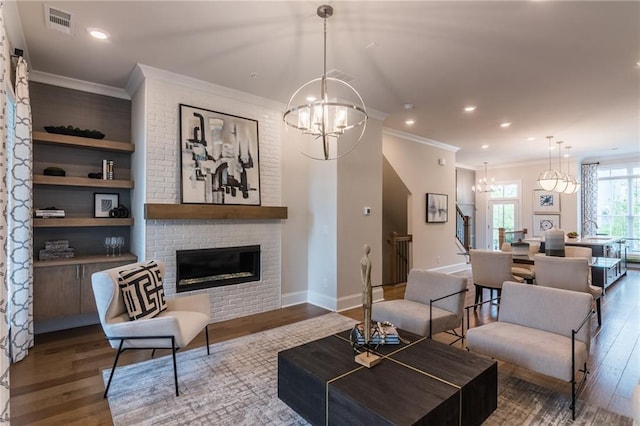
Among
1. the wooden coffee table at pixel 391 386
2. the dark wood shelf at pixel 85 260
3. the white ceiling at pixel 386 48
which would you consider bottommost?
the wooden coffee table at pixel 391 386

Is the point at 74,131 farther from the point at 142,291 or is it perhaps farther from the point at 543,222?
the point at 543,222

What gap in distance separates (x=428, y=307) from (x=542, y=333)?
994 mm

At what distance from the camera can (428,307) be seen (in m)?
3.38

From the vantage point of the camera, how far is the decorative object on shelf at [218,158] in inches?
159

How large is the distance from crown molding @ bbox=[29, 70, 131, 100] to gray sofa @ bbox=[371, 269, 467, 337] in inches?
168

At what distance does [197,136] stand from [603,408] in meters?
4.62

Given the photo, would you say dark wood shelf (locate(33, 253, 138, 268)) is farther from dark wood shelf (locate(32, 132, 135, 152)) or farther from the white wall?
the white wall

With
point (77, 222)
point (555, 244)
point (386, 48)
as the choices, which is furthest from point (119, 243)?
point (555, 244)

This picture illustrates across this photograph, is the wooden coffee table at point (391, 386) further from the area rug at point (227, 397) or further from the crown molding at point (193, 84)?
the crown molding at point (193, 84)

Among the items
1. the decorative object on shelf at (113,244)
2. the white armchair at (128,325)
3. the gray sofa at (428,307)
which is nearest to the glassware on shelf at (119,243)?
the decorative object on shelf at (113,244)

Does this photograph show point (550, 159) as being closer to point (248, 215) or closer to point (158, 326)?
point (248, 215)

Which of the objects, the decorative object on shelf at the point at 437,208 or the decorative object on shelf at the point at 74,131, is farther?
the decorative object on shelf at the point at 437,208

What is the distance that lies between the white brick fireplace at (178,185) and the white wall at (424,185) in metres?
2.76

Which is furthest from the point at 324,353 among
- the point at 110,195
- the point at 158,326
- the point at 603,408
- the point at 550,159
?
the point at 550,159
